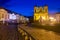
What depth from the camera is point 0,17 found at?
137 ft

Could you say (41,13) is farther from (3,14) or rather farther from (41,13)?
(3,14)

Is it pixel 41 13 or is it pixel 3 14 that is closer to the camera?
pixel 3 14

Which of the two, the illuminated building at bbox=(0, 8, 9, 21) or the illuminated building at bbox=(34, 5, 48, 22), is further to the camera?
the illuminated building at bbox=(34, 5, 48, 22)

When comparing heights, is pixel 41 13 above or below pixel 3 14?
above

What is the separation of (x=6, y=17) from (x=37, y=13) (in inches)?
410

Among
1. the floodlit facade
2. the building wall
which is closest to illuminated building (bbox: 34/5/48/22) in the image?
the floodlit facade

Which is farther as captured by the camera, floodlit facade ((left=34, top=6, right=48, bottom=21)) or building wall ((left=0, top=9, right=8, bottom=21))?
floodlit facade ((left=34, top=6, right=48, bottom=21))

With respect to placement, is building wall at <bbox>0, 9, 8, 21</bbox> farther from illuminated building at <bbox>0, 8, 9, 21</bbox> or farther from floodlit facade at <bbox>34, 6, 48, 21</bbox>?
floodlit facade at <bbox>34, 6, 48, 21</bbox>

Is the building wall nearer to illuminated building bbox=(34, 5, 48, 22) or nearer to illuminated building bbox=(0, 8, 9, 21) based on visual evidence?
illuminated building bbox=(0, 8, 9, 21)

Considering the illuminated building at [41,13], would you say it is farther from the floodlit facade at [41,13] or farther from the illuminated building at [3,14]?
the illuminated building at [3,14]

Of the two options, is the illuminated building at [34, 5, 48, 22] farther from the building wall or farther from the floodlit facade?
the building wall

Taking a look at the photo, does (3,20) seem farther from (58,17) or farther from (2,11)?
(58,17)

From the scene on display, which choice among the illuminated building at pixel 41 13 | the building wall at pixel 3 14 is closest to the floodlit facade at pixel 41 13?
the illuminated building at pixel 41 13

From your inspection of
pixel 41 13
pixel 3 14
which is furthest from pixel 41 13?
pixel 3 14
